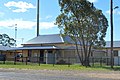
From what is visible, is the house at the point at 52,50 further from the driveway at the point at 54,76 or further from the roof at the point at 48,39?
the driveway at the point at 54,76

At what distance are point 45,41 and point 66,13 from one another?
75.9ft

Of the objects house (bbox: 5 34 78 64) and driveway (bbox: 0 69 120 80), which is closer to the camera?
driveway (bbox: 0 69 120 80)

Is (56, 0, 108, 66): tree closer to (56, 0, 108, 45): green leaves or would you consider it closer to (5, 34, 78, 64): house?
(56, 0, 108, 45): green leaves

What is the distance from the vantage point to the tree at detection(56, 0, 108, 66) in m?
45.5

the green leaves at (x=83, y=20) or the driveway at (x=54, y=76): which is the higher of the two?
the green leaves at (x=83, y=20)

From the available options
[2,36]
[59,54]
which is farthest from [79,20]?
[2,36]

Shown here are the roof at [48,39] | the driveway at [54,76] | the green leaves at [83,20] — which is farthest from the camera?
the roof at [48,39]

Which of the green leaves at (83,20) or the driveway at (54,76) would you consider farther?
the green leaves at (83,20)

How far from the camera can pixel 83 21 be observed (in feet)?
150

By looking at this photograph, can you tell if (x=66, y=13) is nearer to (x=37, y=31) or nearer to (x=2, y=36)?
(x=37, y=31)

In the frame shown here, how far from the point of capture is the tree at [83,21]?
149 ft

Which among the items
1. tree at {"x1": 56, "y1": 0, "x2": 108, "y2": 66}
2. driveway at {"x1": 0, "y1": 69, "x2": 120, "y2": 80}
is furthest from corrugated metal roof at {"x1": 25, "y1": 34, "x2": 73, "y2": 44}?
driveway at {"x1": 0, "y1": 69, "x2": 120, "y2": 80}

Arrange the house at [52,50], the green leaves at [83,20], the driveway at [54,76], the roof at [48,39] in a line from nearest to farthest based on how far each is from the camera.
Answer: the driveway at [54,76] < the green leaves at [83,20] < the house at [52,50] < the roof at [48,39]

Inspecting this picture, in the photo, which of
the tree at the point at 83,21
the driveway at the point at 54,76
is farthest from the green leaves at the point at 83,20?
the driveway at the point at 54,76
